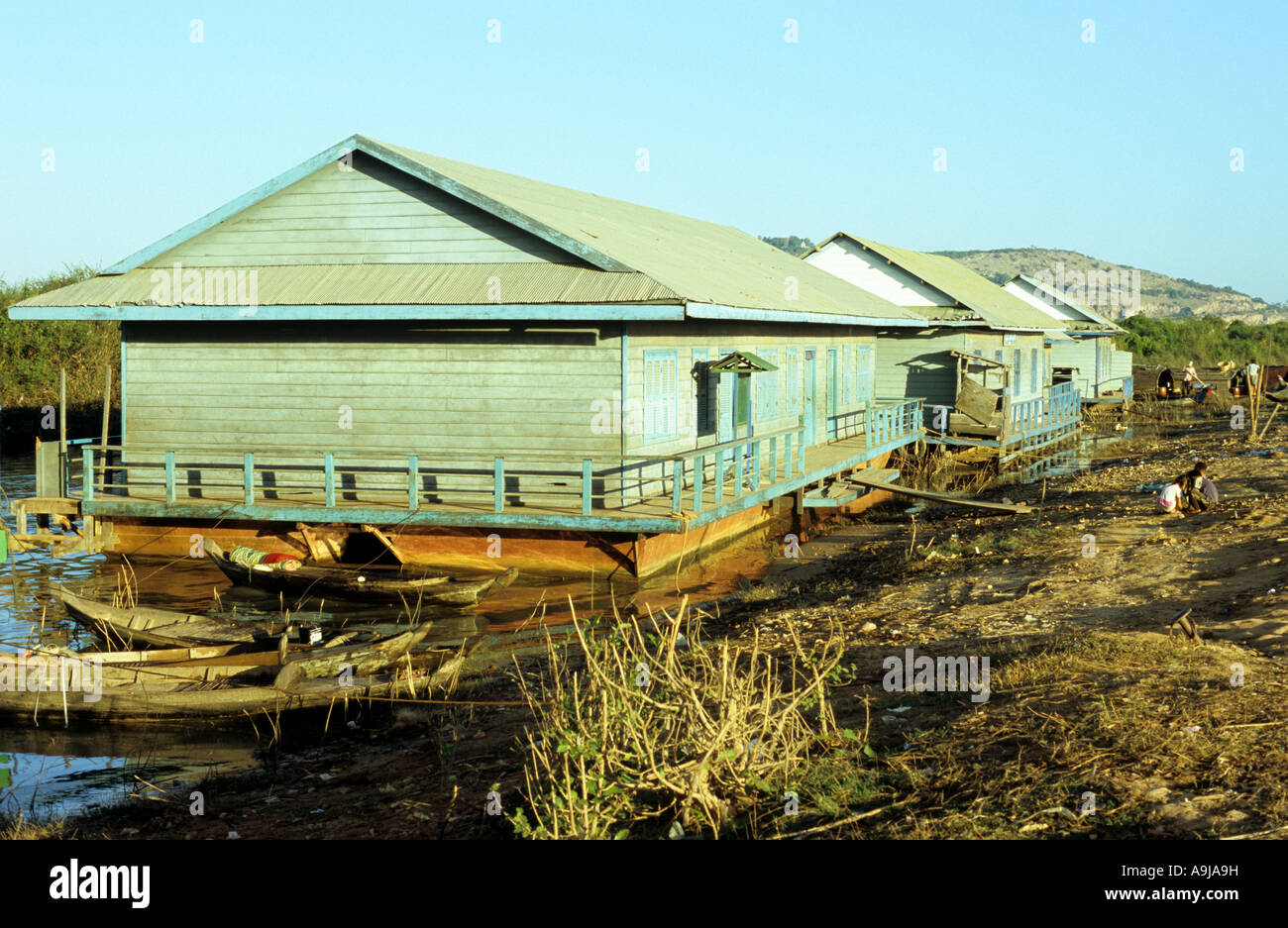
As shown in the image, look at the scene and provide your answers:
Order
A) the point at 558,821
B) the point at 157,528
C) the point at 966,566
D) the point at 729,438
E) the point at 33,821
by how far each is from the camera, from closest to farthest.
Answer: the point at 558,821 < the point at 33,821 < the point at 966,566 < the point at 157,528 < the point at 729,438

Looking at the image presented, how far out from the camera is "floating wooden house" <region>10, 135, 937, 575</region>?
56.8 ft

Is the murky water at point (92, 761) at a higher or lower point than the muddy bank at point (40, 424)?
lower

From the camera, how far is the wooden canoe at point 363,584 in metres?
15.8

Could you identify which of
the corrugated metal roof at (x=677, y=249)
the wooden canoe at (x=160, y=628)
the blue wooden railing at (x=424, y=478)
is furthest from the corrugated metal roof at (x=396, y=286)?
the wooden canoe at (x=160, y=628)

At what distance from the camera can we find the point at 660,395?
61.8 feet

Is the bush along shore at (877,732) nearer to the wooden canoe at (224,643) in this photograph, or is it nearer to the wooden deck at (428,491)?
the wooden canoe at (224,643)

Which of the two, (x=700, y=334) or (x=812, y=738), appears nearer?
(x=812, y=738)

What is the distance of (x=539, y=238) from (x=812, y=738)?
1144 centimetres

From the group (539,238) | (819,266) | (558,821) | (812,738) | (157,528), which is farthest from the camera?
(819,266)

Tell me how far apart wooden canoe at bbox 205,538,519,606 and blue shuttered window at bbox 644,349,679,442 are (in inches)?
132

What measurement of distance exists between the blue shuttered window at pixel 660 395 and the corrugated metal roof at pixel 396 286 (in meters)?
1.78

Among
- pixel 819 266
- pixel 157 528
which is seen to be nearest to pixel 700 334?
pixel 157 528
